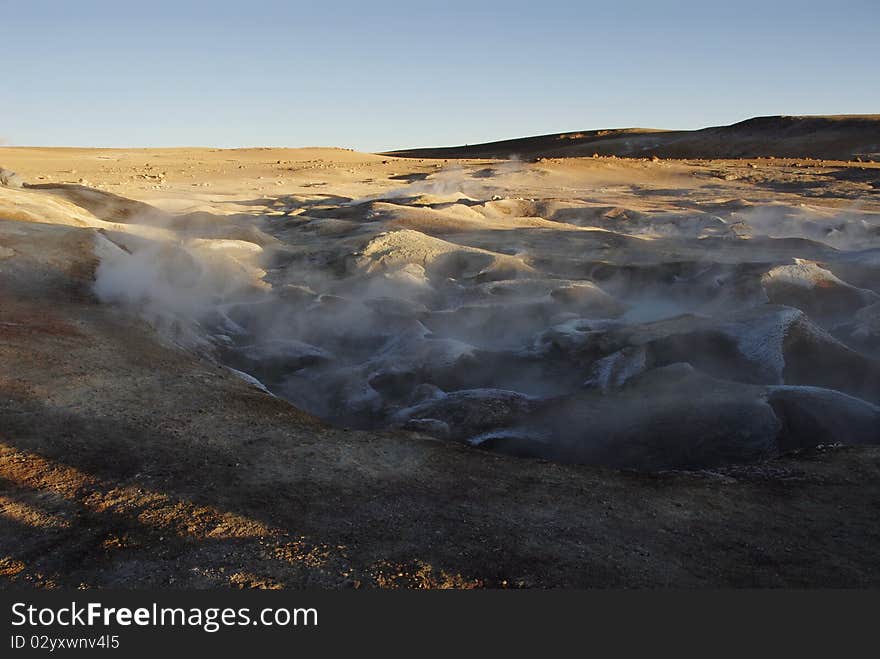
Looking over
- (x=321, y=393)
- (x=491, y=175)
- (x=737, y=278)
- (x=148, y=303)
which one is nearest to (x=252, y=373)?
(x=321, y=393)

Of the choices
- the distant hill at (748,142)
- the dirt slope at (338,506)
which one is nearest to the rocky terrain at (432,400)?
the dirt slope at (338,506)

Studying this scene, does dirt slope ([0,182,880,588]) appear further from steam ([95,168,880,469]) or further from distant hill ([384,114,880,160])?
distant hill ([384,114,880,160])

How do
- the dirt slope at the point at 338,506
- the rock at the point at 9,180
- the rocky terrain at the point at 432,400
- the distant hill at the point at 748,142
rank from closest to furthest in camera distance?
the dirt slope at the point at 338,506 → the rocky terrain at the point at 432,400 → the rock at the point at 9,180 → the distant hill at the point at 748,142

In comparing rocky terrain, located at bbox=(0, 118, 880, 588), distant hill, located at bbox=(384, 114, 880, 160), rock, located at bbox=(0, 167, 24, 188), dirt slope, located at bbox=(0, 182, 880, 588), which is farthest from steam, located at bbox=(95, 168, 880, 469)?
distant hill, located at bbox=(384, 114, 880, 160)

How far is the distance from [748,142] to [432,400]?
41.3 metres

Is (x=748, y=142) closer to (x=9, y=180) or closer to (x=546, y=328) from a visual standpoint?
(x=546, y=328)

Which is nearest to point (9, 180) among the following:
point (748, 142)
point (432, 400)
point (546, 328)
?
point (546, 328)

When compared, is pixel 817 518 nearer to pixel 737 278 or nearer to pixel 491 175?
pixel 737 278

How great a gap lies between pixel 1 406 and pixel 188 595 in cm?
312

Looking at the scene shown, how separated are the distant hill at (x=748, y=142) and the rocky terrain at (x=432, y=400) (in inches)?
929

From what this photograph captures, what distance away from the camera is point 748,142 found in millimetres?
43375

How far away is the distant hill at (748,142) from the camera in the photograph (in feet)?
127

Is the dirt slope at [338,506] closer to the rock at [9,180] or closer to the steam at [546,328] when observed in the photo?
the steam at [546,328]

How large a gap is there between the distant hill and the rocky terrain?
23.6 m
